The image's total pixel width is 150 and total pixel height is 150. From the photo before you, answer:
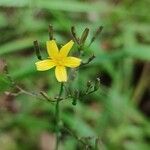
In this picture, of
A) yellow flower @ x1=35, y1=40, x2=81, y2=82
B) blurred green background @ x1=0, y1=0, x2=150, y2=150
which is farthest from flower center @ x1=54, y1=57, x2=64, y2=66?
blurred green background @ x1=0, y1=0, x2=150, y2=150

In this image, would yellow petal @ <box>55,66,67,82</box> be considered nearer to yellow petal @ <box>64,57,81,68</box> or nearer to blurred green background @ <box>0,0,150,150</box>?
yellow petal @ <box>64,57,81,68</box>

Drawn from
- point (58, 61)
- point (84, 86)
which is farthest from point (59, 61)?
point (84, 86)

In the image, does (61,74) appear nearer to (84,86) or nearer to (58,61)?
(58,61)

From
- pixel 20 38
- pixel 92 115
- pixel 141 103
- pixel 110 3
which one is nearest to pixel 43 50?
pixel 20 38

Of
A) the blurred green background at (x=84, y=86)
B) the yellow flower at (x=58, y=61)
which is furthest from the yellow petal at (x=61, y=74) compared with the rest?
the blurred green background at (x=84, y=86)

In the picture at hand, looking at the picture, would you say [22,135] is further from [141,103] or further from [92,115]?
[141,103]

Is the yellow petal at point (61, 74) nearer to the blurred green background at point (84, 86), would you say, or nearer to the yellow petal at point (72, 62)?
the yellow petal at point (72, 62)

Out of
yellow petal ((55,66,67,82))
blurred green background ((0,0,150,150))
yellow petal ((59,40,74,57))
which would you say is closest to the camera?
yellow petal ((55,66,67,82))
